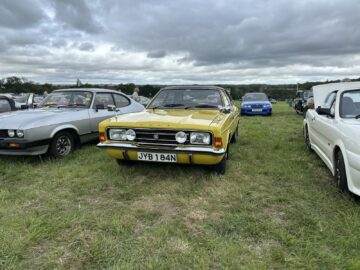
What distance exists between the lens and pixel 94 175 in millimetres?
4922

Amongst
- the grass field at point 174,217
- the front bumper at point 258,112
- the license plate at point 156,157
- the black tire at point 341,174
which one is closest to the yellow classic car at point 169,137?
the license plate at point 156,157

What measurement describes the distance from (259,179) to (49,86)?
155ft

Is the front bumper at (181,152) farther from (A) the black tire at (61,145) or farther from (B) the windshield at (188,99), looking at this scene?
(A) the black tire at (61,145)

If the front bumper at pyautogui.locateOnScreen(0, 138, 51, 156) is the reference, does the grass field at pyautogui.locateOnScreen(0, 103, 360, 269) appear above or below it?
below

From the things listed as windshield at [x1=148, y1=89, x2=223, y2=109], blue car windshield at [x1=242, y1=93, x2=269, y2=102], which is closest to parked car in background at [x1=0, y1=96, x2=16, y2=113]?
windshield at [x1=148, y1=89, x2=223, y2=109]

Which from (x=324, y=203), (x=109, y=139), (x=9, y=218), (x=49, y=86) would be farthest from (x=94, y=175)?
(x=49, y=86)

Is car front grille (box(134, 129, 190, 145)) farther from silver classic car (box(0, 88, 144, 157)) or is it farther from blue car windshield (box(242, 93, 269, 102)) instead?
blue car windshield (box(242, 93, 269, 102))

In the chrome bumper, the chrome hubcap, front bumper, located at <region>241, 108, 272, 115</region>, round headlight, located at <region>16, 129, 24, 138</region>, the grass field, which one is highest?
round headlight, located at <region>16, 129, 24, 138</region>

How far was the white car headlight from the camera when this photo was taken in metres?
4.47

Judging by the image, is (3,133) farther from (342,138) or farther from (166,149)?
(342,138)

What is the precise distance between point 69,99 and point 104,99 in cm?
82

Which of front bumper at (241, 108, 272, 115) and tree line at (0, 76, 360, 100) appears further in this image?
tree line at (0, 76, 360, 100)

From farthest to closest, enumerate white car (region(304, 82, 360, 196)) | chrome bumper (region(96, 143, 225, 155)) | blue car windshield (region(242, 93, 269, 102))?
blue car windshield (region(242, 93, 269, 102)), chrome bumper (region(96, 143, 225, 155)), white car (region(304, 82, 360, 196))

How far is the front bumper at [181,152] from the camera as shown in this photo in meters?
4.08
